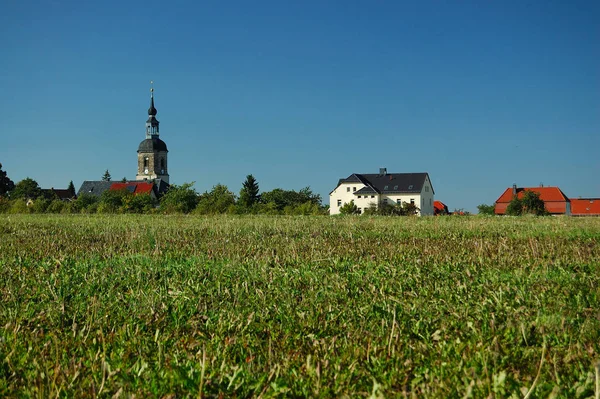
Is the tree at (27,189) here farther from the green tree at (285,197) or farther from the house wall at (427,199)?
the house wall at (427,199)

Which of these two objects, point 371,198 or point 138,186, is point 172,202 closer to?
point 371,198

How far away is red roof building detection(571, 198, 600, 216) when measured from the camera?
125125mm

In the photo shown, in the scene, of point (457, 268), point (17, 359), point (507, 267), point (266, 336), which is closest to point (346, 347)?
point (266, 336)

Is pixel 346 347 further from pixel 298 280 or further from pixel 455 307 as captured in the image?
pixel 298 280

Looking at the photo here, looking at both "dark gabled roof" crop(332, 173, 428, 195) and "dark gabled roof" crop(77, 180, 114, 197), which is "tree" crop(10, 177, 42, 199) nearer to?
"dark gabled roof" crop(77, 180, 114, 197)

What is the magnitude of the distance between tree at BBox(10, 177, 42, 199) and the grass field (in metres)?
128

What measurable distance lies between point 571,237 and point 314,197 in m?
140

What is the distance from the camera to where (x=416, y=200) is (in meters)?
123

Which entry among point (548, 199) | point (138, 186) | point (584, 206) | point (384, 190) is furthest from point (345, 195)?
A: point (138, 186)

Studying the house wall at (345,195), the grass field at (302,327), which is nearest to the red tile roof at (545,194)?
the house wall at (345,195)

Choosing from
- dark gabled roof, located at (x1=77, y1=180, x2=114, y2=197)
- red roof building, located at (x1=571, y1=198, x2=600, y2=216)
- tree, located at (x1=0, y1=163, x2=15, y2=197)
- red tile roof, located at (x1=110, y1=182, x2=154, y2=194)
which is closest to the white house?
red roof building, located at (x1=571, y1=198, x2=600, y2=216)

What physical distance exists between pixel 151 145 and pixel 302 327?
18119 cm

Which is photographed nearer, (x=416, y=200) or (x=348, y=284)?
(x=348, y=284)

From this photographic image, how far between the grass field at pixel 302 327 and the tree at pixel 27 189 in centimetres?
12810
